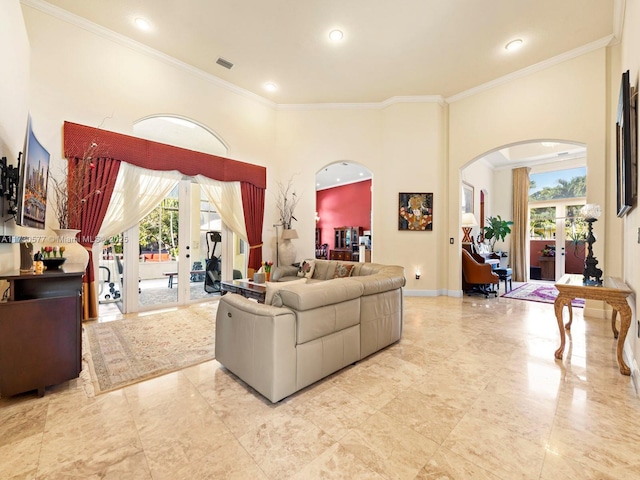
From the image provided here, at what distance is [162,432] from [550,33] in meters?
6.51

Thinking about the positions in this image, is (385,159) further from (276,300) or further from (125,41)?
(125,41)

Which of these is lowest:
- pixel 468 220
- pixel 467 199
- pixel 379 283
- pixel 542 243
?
pixel 379 283

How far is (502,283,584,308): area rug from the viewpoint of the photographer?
17.5 feet

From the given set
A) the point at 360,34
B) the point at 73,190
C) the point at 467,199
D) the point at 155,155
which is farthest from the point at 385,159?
the point at 73,190

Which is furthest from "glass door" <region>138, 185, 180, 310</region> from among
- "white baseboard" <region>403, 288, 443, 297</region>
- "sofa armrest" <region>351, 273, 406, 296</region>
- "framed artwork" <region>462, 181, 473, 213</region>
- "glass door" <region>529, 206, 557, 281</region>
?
"glass door" <region>529, 206, 557, 281</region>

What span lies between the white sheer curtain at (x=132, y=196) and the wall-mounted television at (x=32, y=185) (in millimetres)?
814

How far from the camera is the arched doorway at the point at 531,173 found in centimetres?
786

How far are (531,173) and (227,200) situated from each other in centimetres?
909

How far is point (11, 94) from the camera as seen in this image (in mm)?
2494

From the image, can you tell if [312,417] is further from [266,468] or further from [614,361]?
[614,361]

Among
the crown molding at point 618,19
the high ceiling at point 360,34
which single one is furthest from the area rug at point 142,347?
the crown molding at point 618,19

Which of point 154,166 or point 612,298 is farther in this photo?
point 154,166

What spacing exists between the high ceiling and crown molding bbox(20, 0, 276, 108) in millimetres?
23

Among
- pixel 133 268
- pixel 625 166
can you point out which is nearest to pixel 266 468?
pixel 625 166
